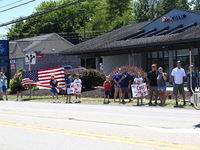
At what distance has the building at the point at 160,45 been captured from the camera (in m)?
29.3

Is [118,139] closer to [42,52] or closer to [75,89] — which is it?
[75,89]

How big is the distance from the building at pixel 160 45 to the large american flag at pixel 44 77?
27.4 ft

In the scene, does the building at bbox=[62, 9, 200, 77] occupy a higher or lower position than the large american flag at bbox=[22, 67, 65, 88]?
higher

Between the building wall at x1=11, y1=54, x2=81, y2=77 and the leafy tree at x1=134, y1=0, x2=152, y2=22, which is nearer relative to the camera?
the building wall at x1=11, y1=54, x2=81, y2=77

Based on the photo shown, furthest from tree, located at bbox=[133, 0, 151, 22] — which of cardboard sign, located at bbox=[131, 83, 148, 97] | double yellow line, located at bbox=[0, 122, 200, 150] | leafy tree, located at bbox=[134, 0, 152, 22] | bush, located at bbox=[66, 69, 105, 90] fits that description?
double yellow line, located at bbox=[0, 122, 200, 150]

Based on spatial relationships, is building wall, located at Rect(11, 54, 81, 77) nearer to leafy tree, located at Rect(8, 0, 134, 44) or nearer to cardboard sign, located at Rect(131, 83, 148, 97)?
leafy tree, located at Rect(8, 0, 134, 44)

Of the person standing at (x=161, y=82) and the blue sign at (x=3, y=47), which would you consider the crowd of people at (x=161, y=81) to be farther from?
the blue sign at (x=3, y=47)

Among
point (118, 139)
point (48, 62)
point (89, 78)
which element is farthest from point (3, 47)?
point (118, 139)

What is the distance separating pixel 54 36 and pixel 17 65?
25.6ft

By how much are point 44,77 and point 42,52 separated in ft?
118

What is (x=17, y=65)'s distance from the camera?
198ft

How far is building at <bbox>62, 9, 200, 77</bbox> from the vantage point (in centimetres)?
2930

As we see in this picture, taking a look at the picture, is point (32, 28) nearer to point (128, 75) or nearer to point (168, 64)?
point (168, 64)

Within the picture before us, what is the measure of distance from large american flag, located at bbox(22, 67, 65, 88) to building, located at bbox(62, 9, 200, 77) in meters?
8.36
